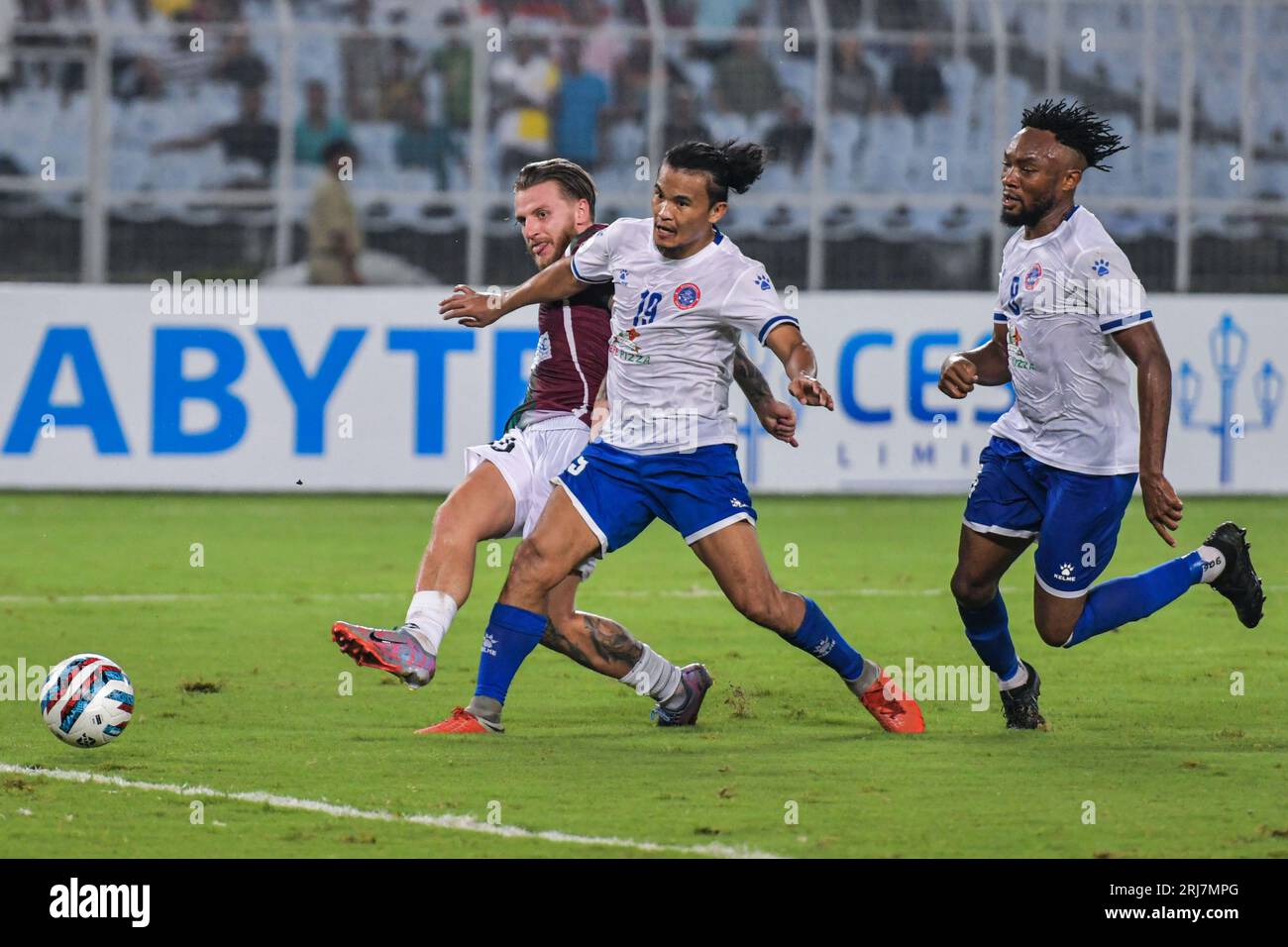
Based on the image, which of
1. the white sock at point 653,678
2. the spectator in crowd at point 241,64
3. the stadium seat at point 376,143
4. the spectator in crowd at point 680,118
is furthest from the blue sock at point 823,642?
the spectator in crowd at point 241,64

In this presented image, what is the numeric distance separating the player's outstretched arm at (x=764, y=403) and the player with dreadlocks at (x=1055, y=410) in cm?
60

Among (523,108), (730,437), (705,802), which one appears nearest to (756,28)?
(523,108)

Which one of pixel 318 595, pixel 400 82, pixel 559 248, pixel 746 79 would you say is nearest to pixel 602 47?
pixel 746 79

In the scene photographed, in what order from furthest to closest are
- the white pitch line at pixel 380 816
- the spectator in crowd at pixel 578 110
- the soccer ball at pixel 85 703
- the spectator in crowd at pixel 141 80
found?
the spectator in crowd at pixel 141 80 → the spectator in crowd at pixel 578 110 → the soccer ball at pixel 85 703 → the white pitch line at pixel 380 816

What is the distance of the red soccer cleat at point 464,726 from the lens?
6.89m

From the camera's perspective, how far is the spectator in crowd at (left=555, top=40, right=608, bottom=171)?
16516 mm

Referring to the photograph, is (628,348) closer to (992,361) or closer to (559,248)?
(559,248)

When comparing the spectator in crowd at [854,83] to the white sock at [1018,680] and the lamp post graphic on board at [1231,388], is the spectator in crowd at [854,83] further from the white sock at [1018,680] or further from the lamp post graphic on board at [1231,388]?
the white sock at [1018,680]

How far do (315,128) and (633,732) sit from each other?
10587 millimetres

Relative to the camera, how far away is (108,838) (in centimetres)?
527

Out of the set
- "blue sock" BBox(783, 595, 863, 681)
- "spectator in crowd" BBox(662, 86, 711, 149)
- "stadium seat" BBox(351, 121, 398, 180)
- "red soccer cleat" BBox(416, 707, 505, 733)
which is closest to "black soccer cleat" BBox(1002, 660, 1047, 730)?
"blue sock" BBox(783, 595, 863, 681)

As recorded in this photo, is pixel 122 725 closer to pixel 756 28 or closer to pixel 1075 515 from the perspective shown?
pixel 1075 515

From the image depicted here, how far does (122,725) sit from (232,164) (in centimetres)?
1050

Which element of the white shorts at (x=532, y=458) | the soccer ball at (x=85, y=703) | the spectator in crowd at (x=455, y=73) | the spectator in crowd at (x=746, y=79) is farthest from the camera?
the spectator in crowd at (x=746, y=79)
